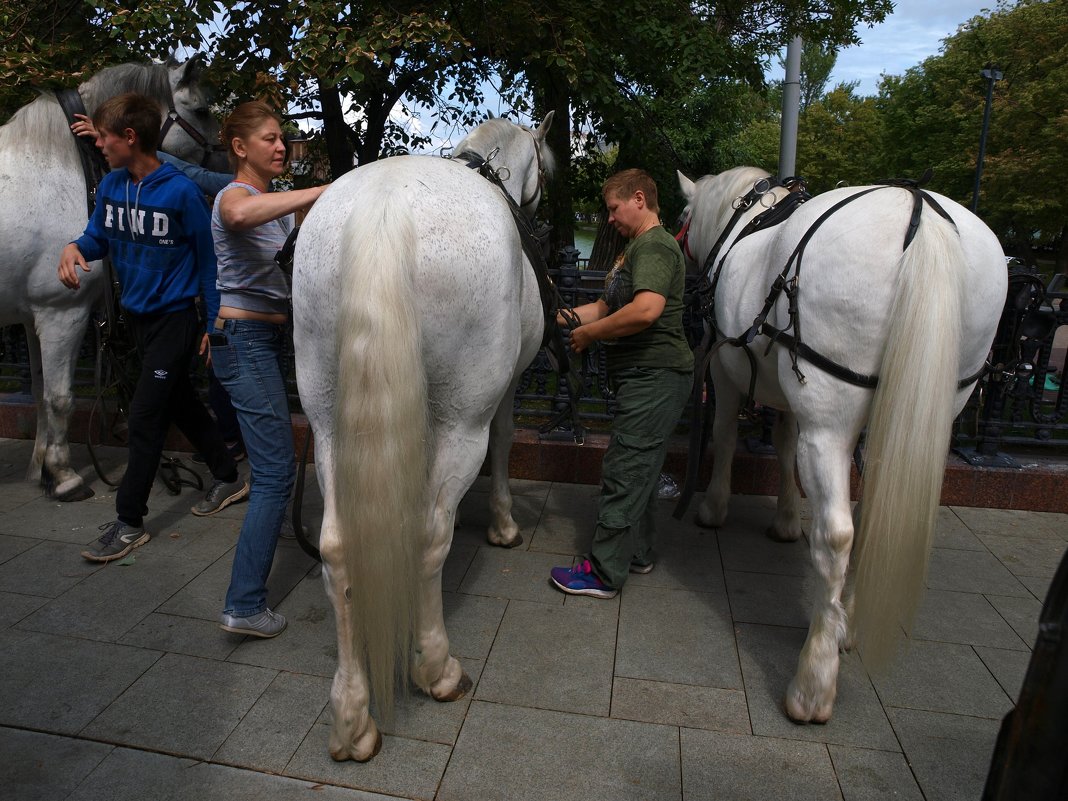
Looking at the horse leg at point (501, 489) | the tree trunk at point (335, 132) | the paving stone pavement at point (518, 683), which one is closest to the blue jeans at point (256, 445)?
the paving stone pavement at point (518, 683)

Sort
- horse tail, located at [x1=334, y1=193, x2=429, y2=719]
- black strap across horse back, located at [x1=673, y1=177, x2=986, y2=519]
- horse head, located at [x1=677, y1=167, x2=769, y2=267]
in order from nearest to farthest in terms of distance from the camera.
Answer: horse tail, located at [x1=334, y1=193, x2=429, y2=719] < black strap across horse back, located at [x1=673, y1=177, x2=986, y2=519] < horse head, located at [x1=677, y1=167, x2=769, y2=267]

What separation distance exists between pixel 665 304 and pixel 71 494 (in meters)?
3.58

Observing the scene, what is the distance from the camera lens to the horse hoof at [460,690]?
8.74 ft

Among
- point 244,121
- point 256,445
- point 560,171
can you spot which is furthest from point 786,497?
point 560,171

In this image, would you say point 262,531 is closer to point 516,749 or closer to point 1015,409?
point 516,749

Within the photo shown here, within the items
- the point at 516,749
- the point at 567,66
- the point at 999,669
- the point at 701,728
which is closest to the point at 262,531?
the point at 516,749

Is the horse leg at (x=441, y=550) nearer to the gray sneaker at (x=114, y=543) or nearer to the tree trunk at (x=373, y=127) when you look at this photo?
the gray sneaker at (x=114, y=543)

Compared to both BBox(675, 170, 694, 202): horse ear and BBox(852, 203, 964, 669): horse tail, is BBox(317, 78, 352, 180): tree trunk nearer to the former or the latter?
BBox(675, 170, 694, 202): horse ear

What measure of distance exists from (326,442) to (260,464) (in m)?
0.76

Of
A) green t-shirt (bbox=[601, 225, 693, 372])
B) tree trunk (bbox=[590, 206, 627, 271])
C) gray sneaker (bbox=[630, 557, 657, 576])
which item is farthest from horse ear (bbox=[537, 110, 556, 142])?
tree trunk (bbox=[590, 206, 627, 271])

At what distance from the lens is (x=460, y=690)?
2.70 meters

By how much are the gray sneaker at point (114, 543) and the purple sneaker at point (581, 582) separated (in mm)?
2101

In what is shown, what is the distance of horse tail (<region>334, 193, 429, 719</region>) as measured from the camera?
2084 millimetres

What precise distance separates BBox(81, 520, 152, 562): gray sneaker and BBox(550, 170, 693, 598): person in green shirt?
→ 213 centimetres
